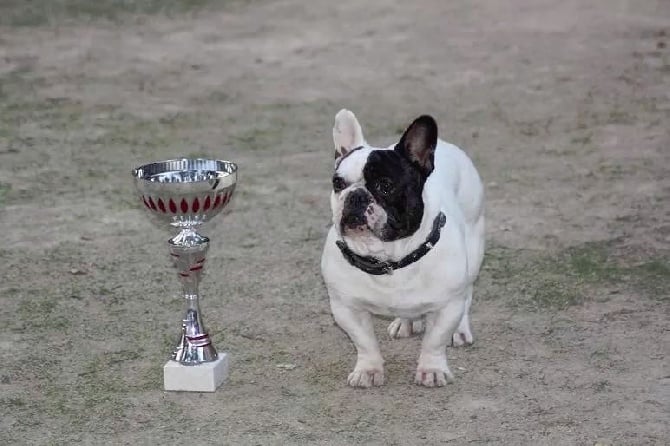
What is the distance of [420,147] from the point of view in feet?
16.5

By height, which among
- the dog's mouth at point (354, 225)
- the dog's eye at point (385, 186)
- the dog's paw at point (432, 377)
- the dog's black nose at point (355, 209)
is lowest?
the dog's paw at point (432, 377)

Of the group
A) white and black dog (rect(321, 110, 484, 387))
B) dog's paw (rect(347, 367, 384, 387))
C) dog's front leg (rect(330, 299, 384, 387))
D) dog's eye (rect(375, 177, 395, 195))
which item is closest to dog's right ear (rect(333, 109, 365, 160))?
white and black dog (rect(321, 110, 484, 387))

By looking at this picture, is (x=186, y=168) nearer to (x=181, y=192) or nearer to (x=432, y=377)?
(x=181, y=192)

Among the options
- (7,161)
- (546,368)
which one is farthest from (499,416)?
(7,161)

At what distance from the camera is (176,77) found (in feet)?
44.7

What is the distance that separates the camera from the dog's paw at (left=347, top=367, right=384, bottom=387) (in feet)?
17.8

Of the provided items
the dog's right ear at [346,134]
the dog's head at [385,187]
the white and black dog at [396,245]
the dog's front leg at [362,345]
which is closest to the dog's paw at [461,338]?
the white and black dog at [396,245]

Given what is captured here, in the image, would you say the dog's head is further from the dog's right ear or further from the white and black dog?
the dog's right ear

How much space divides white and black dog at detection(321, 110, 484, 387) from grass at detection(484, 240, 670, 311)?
1.14 metres

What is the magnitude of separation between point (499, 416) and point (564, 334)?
3.48 feet

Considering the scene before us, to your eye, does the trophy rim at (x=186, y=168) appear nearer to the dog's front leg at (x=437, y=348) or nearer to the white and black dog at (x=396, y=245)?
the white and black dog at (x=396, y=245)

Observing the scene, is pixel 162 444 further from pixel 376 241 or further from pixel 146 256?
pixel 146 256

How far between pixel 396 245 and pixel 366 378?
0.71 metres

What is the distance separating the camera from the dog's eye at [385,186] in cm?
493
